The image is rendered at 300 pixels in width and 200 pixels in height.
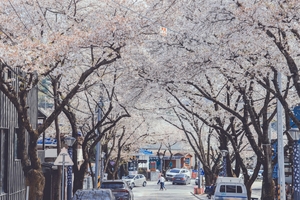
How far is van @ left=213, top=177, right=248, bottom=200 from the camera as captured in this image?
87.7ft

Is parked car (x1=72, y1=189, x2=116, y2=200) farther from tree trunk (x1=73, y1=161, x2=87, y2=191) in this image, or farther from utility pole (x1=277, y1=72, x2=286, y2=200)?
tree trunk (x1=73, y1=161, x2=87, y2=191)

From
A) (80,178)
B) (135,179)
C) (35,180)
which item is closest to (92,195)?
(35,180)

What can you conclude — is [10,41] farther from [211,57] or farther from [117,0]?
[211,57]

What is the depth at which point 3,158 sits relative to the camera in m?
20.5

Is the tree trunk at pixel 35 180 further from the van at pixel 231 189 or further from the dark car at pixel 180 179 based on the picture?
the dark car at pixel 180 179

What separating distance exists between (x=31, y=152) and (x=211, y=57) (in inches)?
258

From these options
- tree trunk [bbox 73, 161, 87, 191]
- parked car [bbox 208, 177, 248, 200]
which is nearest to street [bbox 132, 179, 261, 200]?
parked car [bbox 208, 177, 248, 200]

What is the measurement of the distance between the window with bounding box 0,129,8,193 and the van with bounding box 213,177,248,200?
37.3 feet

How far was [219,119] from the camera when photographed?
98.1 feet

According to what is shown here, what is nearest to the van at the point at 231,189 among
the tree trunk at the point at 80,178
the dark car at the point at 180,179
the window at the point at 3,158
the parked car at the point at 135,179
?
the tree trunk at the point at 80,178

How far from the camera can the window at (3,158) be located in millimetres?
20266

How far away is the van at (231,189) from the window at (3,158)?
11.4m

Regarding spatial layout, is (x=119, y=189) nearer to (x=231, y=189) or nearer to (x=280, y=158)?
(x=231, y=189)

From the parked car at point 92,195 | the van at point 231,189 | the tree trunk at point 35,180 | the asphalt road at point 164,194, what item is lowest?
the asphalt road at point 164,194
